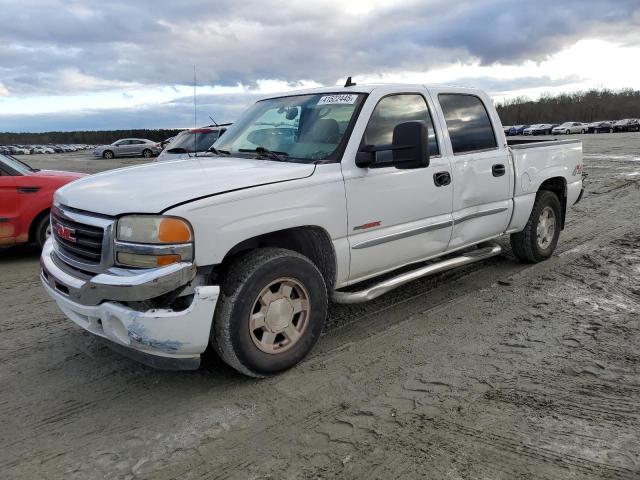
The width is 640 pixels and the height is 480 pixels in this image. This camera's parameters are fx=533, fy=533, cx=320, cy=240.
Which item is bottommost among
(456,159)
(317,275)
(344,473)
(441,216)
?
(344,473)

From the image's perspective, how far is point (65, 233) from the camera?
3488 mm

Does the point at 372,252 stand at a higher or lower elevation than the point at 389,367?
higher

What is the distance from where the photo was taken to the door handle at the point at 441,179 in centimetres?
443

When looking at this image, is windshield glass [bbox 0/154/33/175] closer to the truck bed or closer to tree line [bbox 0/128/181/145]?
the truck bed

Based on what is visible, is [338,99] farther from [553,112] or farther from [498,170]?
[553,112]

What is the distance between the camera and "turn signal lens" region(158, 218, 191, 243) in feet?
9.80

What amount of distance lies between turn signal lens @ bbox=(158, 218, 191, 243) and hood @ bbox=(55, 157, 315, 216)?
90 millimetres

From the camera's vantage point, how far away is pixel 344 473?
258cm

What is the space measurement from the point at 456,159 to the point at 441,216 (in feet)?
1.76

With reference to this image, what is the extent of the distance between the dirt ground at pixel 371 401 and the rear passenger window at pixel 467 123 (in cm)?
145

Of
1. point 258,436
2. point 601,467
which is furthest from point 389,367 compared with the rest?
point 601,467

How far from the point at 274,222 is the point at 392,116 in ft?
5.10

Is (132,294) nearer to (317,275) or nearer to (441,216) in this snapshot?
(317,275)

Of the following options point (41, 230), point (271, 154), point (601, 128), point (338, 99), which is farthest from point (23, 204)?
point (601, 128)
